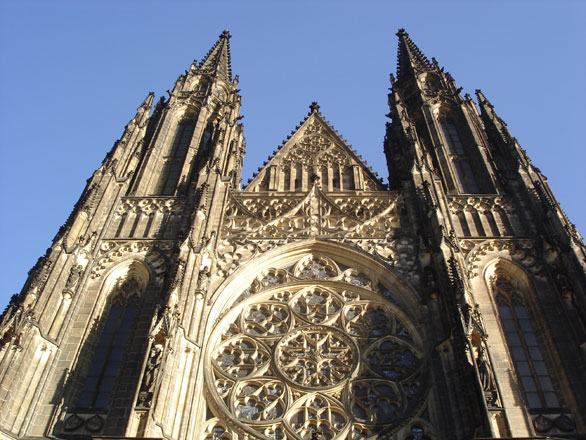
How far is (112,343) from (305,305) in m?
5.05

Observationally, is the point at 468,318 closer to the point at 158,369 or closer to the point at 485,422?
the point at 485,422

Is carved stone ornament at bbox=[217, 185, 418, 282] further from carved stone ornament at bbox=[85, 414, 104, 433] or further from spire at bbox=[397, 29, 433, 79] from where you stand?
spire at bbox=[397, 29, 433, 79]

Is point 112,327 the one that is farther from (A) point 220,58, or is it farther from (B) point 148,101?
(A) point 220,58

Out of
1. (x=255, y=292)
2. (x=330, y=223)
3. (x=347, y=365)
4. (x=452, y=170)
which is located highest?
(x=452, y=170)

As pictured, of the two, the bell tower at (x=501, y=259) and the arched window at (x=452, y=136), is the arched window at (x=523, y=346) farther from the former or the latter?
the arched window at (x=452, y=136)

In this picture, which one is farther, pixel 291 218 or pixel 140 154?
pixel 140 154

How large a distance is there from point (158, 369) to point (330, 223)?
785cm

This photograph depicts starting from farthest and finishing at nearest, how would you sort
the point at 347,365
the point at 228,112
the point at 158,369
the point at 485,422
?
the point at 228,112
the point at 347,365
the point at 158,369
the point at 485,422

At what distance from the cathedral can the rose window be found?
43 millimetres

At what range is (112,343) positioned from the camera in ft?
51.7

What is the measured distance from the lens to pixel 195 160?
22.9 m

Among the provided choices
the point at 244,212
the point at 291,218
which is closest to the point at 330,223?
the point at 291,218

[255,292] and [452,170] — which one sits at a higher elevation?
[452,170]

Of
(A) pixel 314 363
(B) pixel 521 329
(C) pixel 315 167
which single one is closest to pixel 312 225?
(C) pixel 315 167
